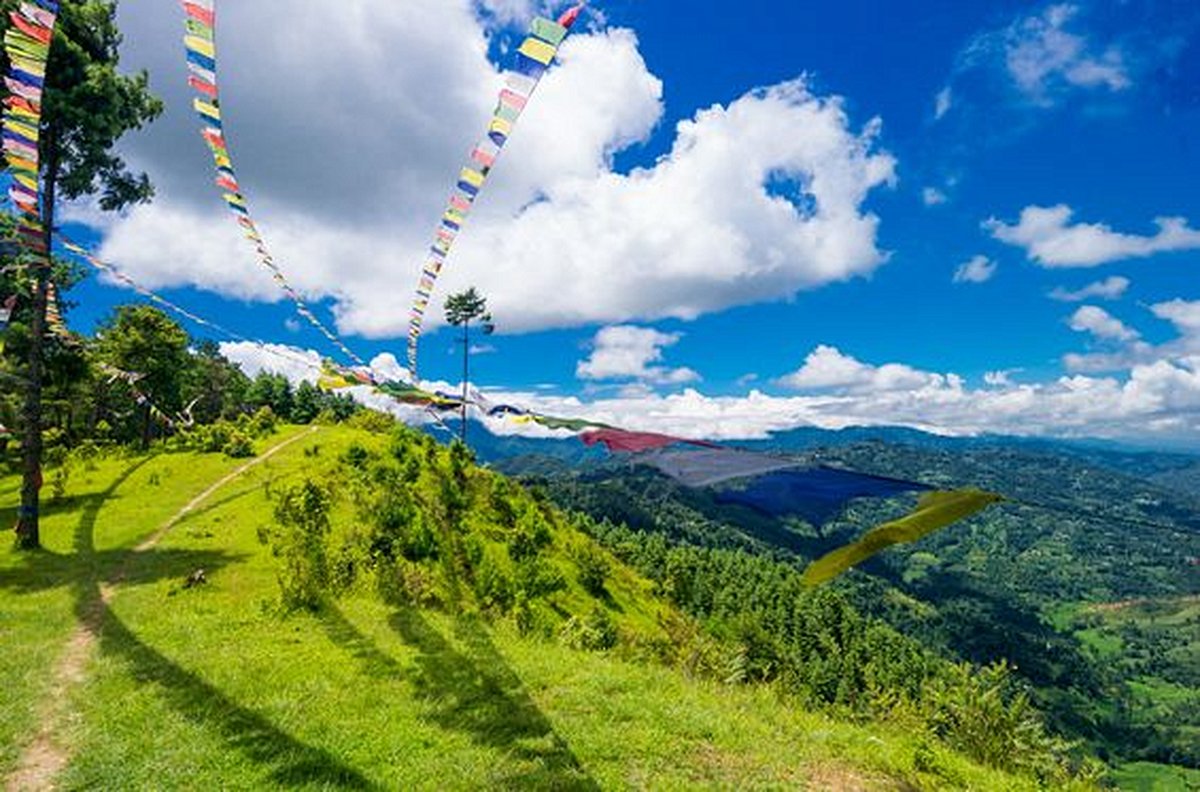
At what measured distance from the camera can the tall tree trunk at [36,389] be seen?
20391 mm

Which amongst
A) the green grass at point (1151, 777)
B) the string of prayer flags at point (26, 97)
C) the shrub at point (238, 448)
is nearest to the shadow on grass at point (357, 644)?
the string of prayer flags at point (26, 97)

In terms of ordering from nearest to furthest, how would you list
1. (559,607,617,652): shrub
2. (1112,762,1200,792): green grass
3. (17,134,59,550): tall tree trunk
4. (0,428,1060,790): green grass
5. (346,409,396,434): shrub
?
(0,428,1060,790): green grass
(559,607,617,652): shrub
(17,134,59,550): tall tree trunk
(346,409,396,434): shrub
(1112,762,1200,792): green grass

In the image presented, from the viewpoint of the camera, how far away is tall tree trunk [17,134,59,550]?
20.4m

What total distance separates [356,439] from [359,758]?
31.6m

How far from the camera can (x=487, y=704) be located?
11.3 meters

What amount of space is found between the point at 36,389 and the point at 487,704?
19292 mm

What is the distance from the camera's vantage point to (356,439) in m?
38.7

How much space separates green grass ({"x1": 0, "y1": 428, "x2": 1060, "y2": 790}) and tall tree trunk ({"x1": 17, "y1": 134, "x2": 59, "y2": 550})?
167 inches

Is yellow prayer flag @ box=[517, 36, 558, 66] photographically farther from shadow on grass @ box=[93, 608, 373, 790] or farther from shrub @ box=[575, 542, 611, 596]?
shrub @ box=[575, 542, 611, 596]

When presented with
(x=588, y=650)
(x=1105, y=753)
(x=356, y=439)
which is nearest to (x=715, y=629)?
(x=356, y=439)

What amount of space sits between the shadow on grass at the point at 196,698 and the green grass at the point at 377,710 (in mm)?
39

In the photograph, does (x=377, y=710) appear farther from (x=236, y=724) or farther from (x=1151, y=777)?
(x=1151, y=777)

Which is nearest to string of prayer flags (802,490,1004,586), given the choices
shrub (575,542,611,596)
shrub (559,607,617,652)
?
shrub (559,607,617,652)

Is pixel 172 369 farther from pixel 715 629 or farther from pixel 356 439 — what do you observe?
pixel 715 629
